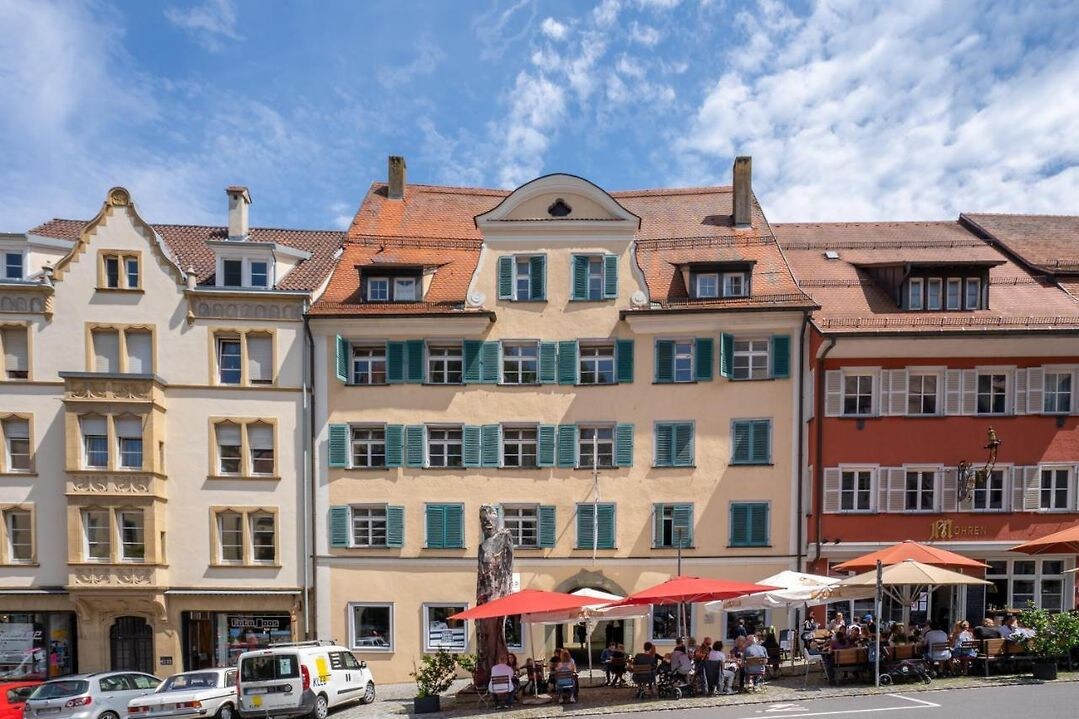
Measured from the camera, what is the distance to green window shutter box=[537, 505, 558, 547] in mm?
23125

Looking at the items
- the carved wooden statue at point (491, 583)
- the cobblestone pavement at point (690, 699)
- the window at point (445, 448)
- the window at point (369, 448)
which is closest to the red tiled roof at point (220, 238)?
the window at point (369, 448)

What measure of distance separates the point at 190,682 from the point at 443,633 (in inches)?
294

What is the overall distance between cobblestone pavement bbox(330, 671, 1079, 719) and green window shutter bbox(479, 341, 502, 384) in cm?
953

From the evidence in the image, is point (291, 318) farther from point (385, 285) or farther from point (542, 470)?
point (542, 470)

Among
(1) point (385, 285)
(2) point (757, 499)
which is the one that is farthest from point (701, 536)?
(1) point (385, 285)

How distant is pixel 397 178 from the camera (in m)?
28.3

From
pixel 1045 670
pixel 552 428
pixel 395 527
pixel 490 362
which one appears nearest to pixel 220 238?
pixel 490 362

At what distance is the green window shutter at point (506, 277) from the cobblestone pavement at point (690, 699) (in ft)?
39.3

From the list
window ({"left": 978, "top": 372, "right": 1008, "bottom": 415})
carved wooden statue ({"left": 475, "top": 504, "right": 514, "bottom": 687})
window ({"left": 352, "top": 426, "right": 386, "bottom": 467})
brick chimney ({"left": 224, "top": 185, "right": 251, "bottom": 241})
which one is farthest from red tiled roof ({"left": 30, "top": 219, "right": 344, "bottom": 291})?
window ({"left": 978, "top": 372, "right": 1008, "bottom": 415})

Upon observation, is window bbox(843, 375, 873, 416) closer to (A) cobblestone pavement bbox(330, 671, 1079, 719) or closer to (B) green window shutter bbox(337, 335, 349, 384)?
(A) cobblestone pavement bbox(330, 671, 1079, 719)

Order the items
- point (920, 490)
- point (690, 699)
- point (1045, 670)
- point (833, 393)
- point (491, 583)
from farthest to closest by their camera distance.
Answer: point (833, 393), point (920, 490), point (491, 583), point (690, 699), point (1045, 670)

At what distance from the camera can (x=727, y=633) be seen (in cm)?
2295

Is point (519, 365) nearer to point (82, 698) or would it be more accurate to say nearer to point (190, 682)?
point (190, 682)

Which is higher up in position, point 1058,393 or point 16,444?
point 1058,393
